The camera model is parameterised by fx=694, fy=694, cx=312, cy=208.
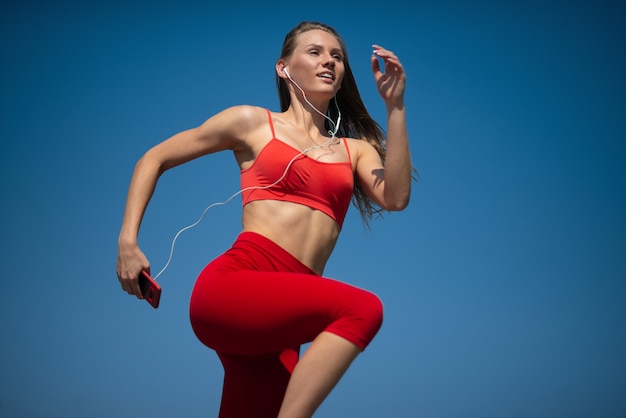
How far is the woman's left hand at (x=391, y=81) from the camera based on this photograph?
9.07 feet

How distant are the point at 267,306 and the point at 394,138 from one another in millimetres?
911

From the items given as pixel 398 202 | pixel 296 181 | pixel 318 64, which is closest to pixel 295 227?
pixel 296 181

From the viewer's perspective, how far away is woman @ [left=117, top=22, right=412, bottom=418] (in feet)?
7.41

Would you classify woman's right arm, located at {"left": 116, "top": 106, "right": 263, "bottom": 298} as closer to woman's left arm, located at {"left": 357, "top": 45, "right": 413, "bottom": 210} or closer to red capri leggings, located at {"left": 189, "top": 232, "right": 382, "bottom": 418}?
red capri leggings, located at {"left": 189, "top": 232, "right": 382, "bottom": 418}

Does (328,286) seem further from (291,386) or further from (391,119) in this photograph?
(391,119)

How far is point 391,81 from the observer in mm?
2768

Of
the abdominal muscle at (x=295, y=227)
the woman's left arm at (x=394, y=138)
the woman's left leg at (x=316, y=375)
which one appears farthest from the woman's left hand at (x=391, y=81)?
the woman's left leg at (x=316, y=375)

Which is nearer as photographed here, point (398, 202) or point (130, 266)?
point (130, 266)

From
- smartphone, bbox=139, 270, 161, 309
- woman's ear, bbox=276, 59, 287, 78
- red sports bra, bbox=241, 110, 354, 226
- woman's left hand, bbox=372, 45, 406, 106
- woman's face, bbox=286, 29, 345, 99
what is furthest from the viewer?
woman's ear, bbox=276, 59, 287, 78

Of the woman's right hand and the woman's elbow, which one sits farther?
the woman's elbow

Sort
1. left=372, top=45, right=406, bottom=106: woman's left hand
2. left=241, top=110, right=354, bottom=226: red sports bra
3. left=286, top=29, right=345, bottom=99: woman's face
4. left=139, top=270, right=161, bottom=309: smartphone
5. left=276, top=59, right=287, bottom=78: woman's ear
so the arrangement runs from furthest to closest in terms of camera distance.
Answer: left=276, top=59, right=287, bottom=78: woman's ear < left=286, top=29, right=345, bottom=99: woman's face < left=241, top=110, right=354, bottom=226: red sports bra < left=372, top=45, right=406, bottom=106: woman's left hand < left=139, top=270, right=161, bottom=309: smartphone

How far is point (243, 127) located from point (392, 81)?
0.67m

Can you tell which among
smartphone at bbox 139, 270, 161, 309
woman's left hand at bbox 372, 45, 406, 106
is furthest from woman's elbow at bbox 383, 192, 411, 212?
smartphone at bbox 139, 270, 161, 309

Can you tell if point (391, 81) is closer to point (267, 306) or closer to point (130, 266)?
point (267, 306)
